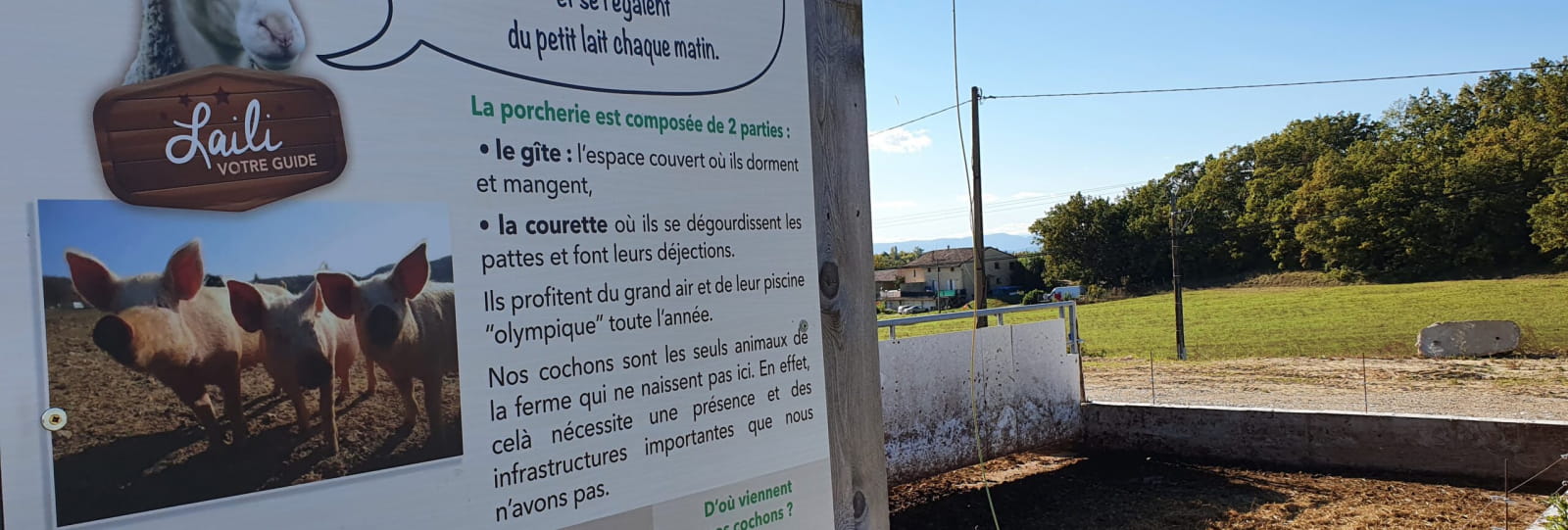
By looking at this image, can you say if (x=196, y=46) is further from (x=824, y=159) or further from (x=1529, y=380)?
(x=1529, y=380)

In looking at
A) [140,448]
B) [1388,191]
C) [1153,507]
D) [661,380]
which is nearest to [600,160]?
[661,380]

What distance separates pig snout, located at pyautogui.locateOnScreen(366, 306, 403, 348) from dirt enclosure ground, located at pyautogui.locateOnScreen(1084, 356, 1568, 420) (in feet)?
35.8

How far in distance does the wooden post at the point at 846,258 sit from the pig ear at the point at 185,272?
1250 millimetres

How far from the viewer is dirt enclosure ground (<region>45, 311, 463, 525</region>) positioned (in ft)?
3.96

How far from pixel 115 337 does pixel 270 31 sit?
0.46 m

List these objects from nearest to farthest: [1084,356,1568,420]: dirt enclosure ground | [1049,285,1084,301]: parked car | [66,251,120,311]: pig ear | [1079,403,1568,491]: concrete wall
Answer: [66,251,120,311]: pig ear
[1079,403,1568,491]: concrete wall
[1084,356,1568,420]: dirt enclosure ground
[1049,285,1084,301]: parked car

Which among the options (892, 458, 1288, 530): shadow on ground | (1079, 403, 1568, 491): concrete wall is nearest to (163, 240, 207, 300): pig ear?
(892, 458, 1288, 530): shadow on ground

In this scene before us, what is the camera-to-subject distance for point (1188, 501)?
7.25m

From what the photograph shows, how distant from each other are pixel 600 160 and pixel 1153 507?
650 cm

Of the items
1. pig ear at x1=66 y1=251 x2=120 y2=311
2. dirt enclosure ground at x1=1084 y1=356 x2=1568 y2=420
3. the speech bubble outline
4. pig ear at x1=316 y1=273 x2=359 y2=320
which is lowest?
dirt enclosure ground at x1=1084 y1=356 x2=1568 y2=420

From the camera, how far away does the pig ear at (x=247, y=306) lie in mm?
1307

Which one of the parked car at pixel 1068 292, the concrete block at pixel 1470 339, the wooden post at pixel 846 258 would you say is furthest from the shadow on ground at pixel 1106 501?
the parked car at pixel 1068 292

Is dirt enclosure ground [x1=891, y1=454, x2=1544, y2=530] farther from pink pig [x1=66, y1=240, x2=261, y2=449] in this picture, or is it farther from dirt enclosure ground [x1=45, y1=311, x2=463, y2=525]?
pink pig [x1=66, y1=240, x2=261, y2=449]

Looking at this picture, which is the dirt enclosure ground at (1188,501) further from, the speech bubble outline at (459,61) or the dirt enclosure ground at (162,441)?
the dirt enclosure ground at (162,441)
